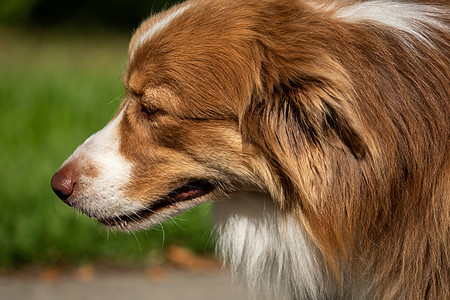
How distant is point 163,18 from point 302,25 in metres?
0.72

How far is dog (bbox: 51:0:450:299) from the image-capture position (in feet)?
8.92

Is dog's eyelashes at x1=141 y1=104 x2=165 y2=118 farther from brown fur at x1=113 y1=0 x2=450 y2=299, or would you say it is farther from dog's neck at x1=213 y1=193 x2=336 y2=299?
dog's neck at x1=213 y1=193 x2=336 y2=299

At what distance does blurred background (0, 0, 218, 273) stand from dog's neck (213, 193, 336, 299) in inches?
12.4

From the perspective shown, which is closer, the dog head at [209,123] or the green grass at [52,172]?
the dog head at [209,123]

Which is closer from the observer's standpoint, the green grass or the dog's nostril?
the dog's nostril

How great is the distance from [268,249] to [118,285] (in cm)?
178

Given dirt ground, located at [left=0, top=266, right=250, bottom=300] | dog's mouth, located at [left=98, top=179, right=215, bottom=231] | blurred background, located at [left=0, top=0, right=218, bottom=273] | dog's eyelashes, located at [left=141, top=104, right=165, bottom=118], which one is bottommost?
dirt ground, located at [left=0, top=266, right=250, bottom=300]

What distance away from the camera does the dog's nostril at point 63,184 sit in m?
3.20

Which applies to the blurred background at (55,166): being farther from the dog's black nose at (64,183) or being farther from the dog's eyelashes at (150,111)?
the dog's eyelashes at (150,111)

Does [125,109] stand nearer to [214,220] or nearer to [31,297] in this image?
[214,220]

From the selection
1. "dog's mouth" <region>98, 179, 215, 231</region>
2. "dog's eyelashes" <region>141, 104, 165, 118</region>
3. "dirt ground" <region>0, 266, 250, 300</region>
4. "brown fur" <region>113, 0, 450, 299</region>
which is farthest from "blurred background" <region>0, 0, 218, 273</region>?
"brown fur" <region>113, 0, 450, 299</region>

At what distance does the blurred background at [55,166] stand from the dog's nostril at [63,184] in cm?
32

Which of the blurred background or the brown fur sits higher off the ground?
the brown fur

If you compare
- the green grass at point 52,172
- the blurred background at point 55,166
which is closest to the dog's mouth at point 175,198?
the blurred background at point 55,166
